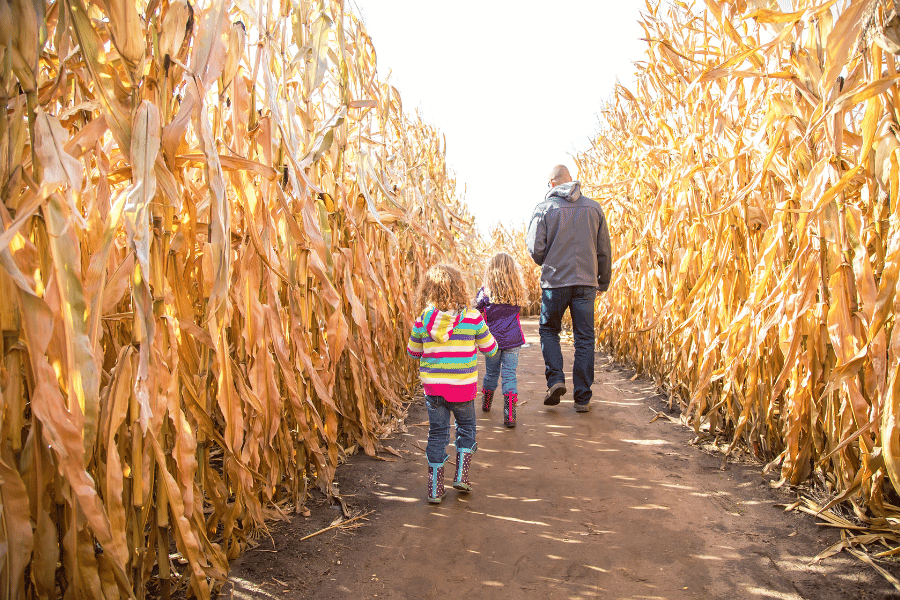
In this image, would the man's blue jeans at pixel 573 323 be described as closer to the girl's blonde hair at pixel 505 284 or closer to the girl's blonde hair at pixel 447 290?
the girl's blonde hair at pixel 505 284

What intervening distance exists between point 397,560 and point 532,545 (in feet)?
1.52

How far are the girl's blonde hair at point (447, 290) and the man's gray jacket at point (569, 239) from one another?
1417 mm

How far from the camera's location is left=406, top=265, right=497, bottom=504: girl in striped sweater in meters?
2.56

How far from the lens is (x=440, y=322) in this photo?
8.55ft

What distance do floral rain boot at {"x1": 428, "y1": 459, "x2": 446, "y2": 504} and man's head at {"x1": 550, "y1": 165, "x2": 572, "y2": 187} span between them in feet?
8.23

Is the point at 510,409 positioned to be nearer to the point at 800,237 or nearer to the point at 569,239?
the point at 569,239

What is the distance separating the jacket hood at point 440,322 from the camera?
257 cm

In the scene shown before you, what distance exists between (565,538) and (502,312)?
1.96 metres

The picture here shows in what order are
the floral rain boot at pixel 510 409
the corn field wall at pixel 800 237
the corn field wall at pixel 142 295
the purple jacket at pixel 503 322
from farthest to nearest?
the purple jacket at pixel 503 322 < the floral rain boot at pixel 510 409 < the corn field wall at pixel 800 237 < the corn field wall at pixel 142 295

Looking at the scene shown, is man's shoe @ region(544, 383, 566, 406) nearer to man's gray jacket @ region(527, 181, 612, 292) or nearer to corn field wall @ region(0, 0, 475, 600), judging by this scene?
man's gray jacket @ region(527, 181, 612, 292)

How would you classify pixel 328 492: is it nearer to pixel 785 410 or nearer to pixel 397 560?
pixel 397 560

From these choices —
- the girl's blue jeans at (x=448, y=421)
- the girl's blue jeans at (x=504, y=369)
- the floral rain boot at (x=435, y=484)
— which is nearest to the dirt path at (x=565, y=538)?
the floral rain boot at (x=435, y=484)

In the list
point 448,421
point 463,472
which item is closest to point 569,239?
point 448,421

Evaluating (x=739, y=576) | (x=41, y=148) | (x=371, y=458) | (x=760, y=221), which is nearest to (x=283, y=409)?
(x=371, y=458)
